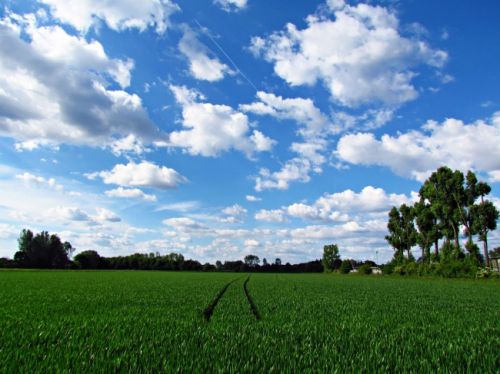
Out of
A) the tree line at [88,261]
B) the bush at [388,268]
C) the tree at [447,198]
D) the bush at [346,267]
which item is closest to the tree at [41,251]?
the tree line at [88,261]

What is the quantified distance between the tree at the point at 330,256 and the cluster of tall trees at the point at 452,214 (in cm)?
8015

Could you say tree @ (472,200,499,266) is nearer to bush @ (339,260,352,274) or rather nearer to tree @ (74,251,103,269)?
bush @ (339,260,352,274)

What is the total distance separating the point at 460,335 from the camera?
7.68 m

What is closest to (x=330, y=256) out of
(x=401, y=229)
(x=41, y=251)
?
(x=401, y=229)

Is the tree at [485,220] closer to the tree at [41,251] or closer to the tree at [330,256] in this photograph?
the tree at [330,256]

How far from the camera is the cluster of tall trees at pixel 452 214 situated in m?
53.1

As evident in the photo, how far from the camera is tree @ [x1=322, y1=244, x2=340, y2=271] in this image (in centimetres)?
15177

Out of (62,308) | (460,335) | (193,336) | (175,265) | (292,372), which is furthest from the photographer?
(175,265)

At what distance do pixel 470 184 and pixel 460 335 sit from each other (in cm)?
5717

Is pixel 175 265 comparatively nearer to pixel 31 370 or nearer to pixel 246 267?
pixel 246 267

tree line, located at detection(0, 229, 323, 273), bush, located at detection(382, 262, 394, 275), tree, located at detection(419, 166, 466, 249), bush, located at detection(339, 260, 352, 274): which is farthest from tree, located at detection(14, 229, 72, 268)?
tree, located at detection(419, 166, 466, 249)

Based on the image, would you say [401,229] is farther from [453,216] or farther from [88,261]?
[88,261]

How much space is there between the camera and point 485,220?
5294cm

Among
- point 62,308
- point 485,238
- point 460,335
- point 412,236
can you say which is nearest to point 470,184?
point 485,238
